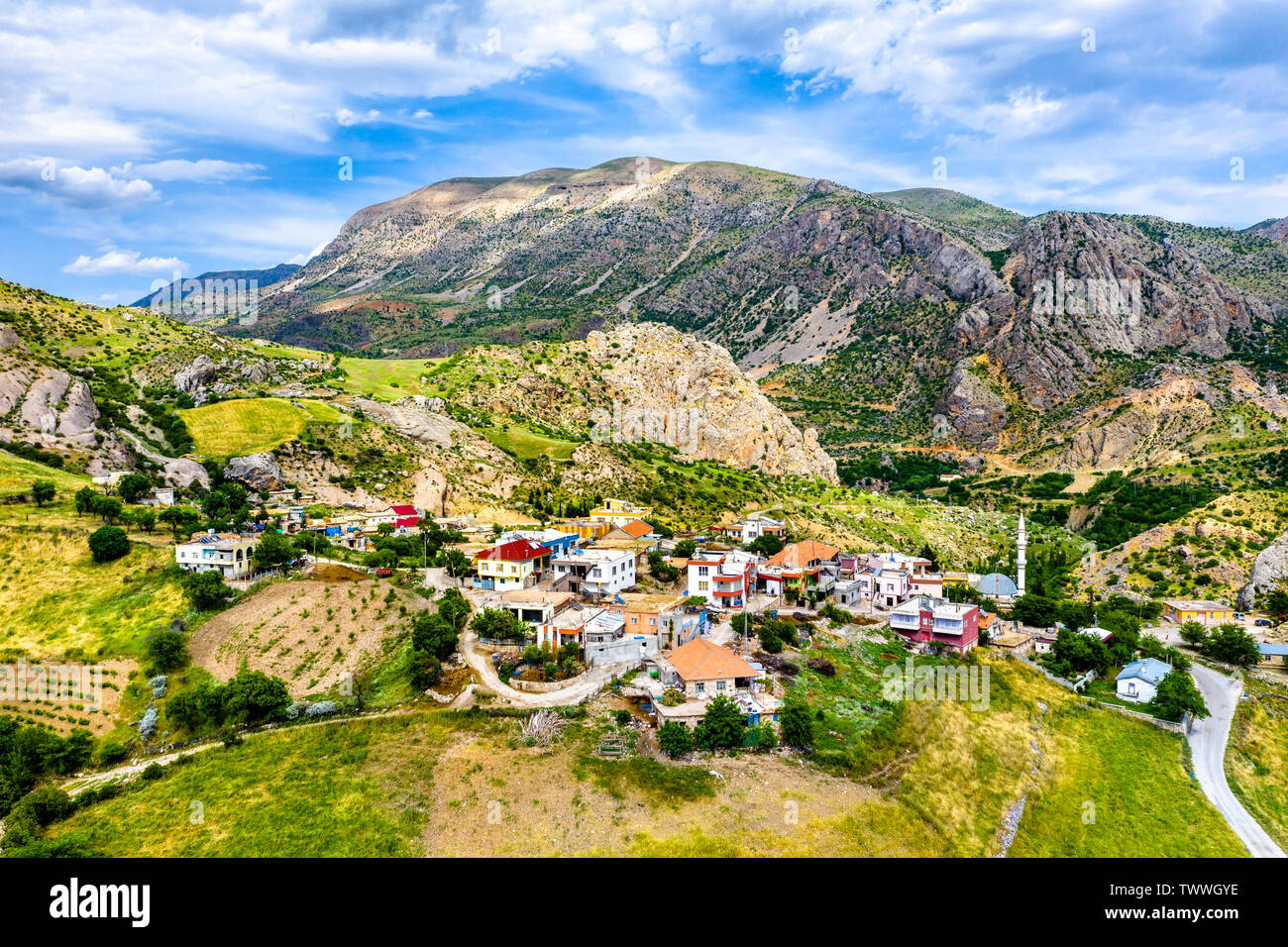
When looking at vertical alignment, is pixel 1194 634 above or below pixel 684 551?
below

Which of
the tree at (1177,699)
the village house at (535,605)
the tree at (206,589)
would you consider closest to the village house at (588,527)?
the village house at (535,605)

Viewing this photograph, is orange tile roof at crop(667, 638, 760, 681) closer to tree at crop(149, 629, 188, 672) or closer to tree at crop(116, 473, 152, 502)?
tree at crop(149, 629, 188, 672)

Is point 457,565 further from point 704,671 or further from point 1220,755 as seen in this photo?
point 1220,755

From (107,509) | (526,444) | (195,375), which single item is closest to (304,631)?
(107,509)

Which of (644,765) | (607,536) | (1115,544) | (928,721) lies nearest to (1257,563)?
(1115,544)
